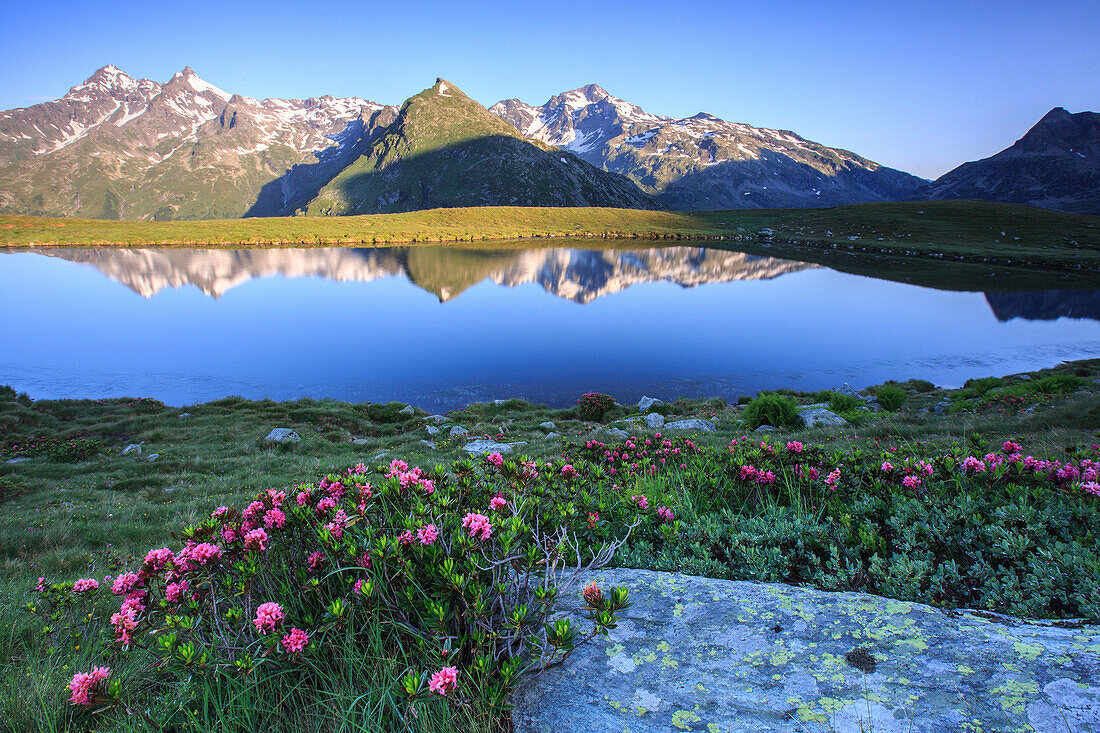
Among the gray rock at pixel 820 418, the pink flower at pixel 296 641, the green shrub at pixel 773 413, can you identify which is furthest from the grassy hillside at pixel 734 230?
the pink flower at pixel 296 641

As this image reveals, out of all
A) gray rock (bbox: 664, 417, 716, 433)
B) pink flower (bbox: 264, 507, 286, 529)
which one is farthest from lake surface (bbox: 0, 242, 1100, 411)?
pink flower (bbox: 264, 507, 286, 529)

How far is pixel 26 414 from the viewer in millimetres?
16516

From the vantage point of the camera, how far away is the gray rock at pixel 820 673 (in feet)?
6.43

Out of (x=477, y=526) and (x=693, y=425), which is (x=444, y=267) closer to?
(x=693, y=425)

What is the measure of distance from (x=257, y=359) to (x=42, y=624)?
2742 centimetres

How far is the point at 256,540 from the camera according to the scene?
2.91m

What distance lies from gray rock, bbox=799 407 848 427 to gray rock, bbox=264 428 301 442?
16.4 m

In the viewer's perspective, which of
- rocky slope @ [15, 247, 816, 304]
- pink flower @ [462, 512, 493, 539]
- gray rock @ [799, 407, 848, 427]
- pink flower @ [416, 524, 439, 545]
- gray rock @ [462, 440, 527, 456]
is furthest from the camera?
rocky slope @ [15, 247, 816, 304]

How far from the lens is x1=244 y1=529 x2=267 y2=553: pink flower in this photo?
289cm

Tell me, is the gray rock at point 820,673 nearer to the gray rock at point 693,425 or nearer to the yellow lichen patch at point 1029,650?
the yellow lichen patch at point 1029,650

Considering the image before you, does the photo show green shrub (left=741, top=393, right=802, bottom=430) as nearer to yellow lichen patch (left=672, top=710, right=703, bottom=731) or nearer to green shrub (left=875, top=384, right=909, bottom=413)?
green shrub (left=875, top=384, right=909, bottom=413)

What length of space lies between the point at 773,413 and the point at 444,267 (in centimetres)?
6132

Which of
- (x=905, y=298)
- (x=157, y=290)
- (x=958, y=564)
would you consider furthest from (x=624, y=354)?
(x=157, y=290)

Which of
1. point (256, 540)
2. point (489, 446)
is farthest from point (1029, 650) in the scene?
point (489, 446)
